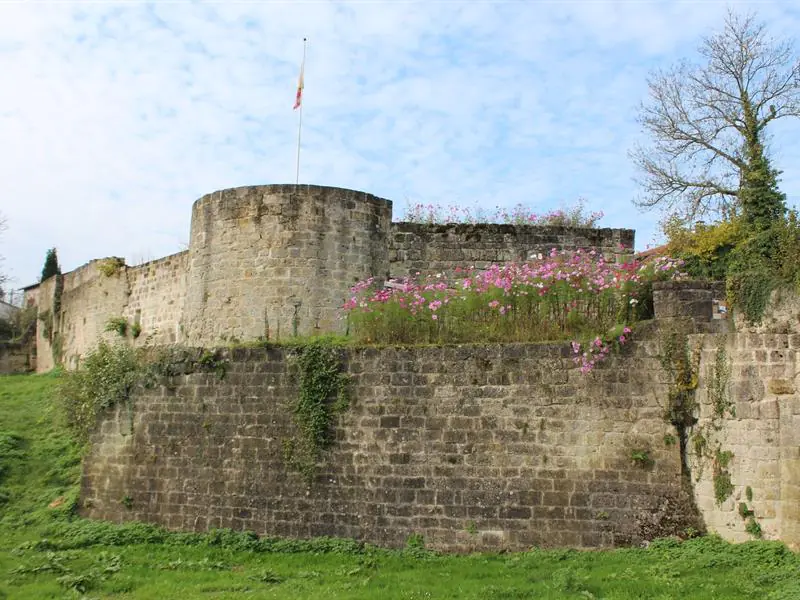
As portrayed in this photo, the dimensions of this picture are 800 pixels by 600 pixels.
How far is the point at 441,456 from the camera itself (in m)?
10.1

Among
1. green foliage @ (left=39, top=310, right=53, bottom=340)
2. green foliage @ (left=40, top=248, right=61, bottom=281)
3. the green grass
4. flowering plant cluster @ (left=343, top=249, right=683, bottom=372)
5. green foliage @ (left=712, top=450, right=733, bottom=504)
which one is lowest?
the green grass

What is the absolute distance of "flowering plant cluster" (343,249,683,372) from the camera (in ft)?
34.4

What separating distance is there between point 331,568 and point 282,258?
20.9 ft

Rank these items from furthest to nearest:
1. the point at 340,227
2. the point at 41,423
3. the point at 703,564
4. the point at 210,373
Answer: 1. the point at 41,423
2. the point at 340,227
3. the point at 210,373
4. the point at 703,564

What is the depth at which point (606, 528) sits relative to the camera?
31.1 ft

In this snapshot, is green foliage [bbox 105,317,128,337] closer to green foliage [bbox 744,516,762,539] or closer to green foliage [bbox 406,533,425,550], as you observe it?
green foliage [bbox 406,533,425,550]

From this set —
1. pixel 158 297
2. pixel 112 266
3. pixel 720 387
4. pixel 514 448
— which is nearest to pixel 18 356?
pixel 112 266

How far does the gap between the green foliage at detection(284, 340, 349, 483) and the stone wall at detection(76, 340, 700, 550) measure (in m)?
0.15

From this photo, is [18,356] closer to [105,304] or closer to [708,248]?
[105,304]

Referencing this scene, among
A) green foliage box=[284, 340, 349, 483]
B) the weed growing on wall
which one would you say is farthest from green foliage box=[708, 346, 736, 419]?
the weed growing on wall

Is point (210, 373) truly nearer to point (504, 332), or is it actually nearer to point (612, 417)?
point (504, 332)

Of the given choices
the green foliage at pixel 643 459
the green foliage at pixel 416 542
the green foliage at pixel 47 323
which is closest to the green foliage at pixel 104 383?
the green foliage at pixel 416 542

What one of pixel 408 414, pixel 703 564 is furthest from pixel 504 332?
pixel 703 564

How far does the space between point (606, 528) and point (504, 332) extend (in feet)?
9.32
